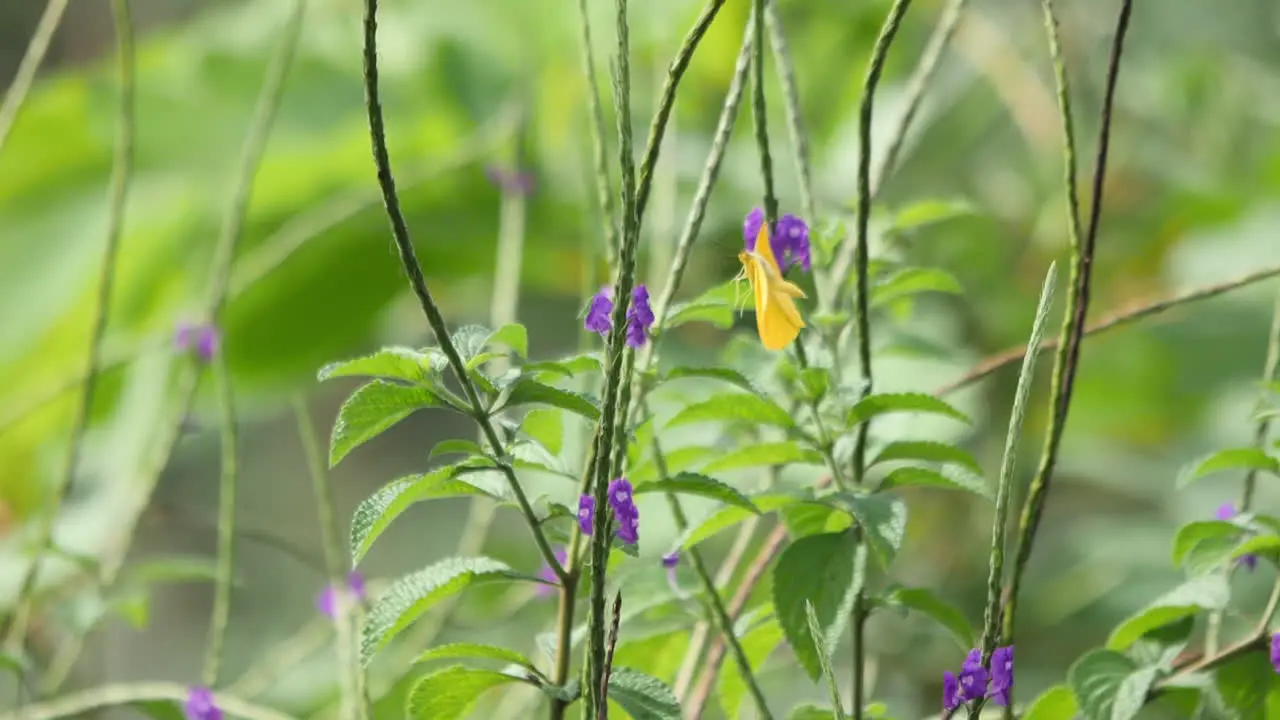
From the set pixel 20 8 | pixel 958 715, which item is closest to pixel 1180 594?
pixel 958 715

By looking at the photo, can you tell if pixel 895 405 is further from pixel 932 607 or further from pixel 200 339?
pixel 200 339

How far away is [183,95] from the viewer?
4.92 ft

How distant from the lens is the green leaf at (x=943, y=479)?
0.39m

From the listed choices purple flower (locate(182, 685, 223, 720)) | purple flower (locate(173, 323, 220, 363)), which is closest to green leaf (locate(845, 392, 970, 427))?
purple flower (locate(182, 685, 223, 720))

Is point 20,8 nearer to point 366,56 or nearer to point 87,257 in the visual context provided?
point 87,257

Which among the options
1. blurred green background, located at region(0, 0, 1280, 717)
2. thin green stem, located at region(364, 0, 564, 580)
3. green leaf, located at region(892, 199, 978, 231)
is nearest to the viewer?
thin green stem, located at region(364, 0, 564, 580)

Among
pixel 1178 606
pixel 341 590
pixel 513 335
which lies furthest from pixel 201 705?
pixel 1178 606

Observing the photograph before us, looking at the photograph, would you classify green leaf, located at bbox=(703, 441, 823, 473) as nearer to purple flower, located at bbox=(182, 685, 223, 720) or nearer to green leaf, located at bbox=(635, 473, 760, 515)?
green leaf, located at bbox=(635, 473, 760, 515)

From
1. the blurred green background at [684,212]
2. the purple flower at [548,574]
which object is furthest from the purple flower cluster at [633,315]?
the blurred green background at [684,212]

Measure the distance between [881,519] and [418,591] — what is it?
0.12 m

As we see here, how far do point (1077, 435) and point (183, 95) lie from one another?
954 mm

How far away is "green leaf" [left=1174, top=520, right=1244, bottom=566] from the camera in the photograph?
41cm

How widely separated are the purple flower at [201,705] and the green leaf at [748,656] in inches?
6.3

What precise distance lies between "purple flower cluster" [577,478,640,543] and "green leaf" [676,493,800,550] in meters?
0.05
